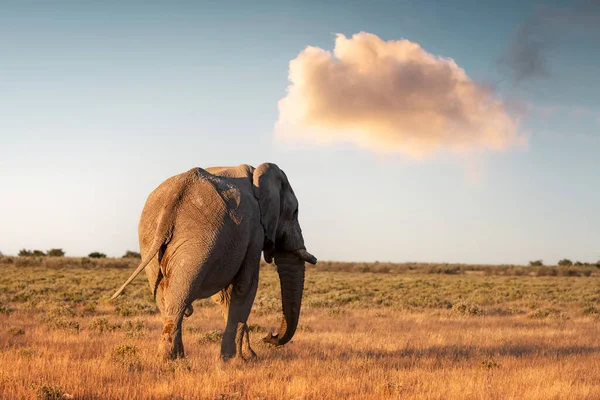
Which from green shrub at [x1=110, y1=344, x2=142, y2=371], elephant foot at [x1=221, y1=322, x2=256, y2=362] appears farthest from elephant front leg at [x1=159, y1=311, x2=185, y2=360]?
elephant foot at [x1=221, y1=322, x2=256, y2=362]

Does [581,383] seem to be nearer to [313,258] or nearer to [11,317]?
[313,258]

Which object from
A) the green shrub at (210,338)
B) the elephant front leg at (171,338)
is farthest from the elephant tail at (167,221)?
the green shrub at (210,338)

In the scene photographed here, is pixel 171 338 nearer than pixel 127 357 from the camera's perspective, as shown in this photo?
Yes

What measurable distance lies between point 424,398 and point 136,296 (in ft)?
67.2

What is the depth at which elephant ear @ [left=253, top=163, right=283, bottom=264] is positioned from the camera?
932cm

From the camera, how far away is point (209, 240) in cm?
808

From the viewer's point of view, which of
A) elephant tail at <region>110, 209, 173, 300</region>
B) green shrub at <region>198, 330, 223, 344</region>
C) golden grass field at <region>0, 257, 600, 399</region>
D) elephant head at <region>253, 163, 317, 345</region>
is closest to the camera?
golden grass field at <region>0, 257, 600, 399</region>

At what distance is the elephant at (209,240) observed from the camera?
26.3 ft

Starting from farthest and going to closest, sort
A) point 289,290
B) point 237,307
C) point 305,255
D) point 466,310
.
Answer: point 466,310
point 289,290
point 305,255
point 237,307

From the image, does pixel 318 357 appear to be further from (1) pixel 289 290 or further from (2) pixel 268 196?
(2) pixel 268 196

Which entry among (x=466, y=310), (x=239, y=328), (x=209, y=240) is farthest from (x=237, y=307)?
(x=466, y=310)

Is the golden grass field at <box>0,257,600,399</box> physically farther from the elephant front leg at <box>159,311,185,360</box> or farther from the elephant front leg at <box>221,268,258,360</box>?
the elephant front leg at <box>221,268,258,360</box>

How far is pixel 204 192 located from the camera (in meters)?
8.27

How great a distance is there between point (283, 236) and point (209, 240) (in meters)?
2.52
